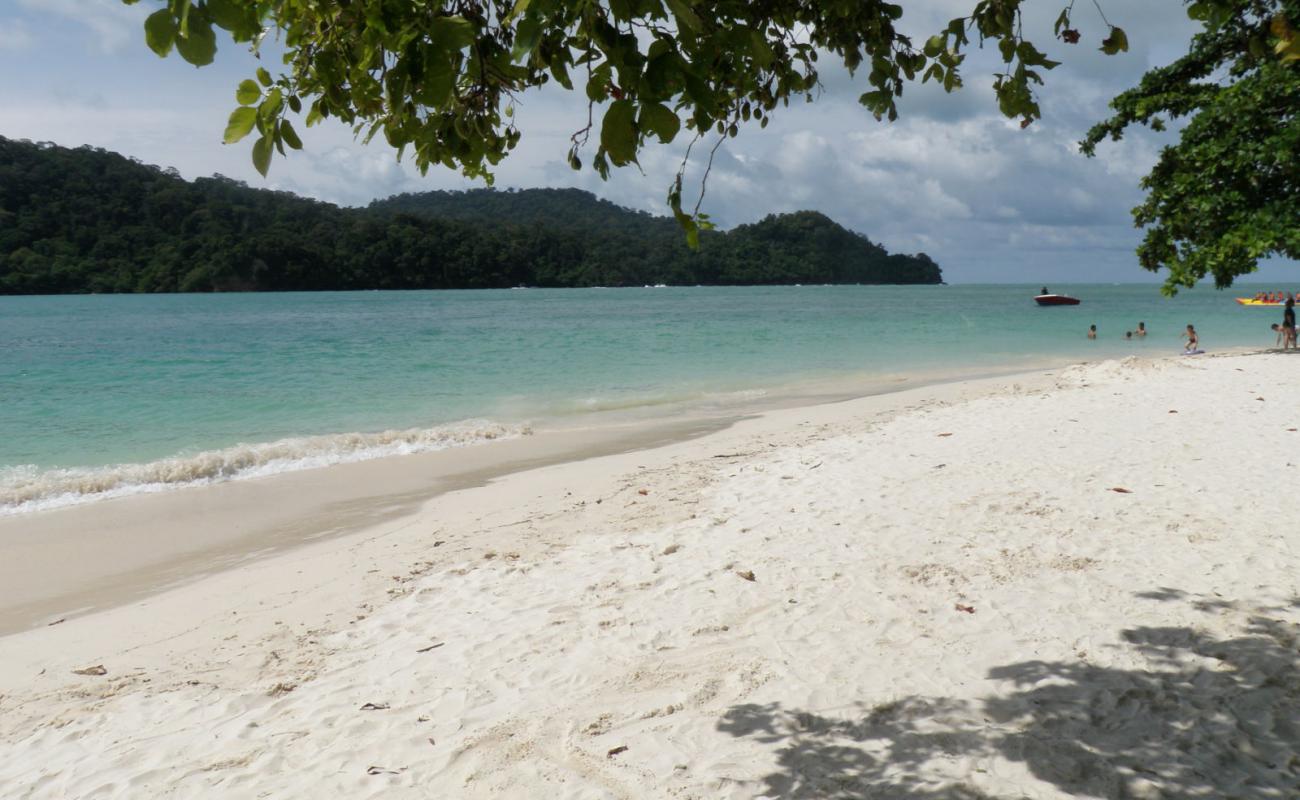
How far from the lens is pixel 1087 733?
3252 mm

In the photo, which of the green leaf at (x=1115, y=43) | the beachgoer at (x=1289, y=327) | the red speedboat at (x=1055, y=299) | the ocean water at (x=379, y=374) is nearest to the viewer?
the green leaf at (x=1115, y=43)

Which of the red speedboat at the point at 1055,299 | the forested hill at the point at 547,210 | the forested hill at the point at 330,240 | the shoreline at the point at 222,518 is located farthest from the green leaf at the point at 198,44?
the forested hill at the point at 547,210

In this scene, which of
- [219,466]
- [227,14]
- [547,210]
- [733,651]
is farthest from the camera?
[547,210]

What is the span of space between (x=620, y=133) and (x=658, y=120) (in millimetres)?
83

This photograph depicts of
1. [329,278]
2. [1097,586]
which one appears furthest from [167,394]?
[329,278]

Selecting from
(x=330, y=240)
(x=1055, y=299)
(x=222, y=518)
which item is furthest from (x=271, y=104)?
(x=330, y=240)

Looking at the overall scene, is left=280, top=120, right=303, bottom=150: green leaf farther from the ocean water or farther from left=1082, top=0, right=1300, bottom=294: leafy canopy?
left=1082, top=0, right=1300, bottom=294: leafy canopy

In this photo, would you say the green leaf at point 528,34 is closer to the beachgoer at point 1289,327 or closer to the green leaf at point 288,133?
the green leaf at point 288,133

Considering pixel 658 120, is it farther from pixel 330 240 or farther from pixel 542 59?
pixel 330 240

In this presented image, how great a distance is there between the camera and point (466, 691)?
3891 millimetres

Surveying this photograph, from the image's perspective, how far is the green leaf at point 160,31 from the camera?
144 centimetres

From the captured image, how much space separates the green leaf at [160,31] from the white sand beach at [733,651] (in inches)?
107

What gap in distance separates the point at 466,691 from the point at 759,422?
10.2 m

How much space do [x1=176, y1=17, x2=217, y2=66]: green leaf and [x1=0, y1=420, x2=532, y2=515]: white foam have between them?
9.96 metres
